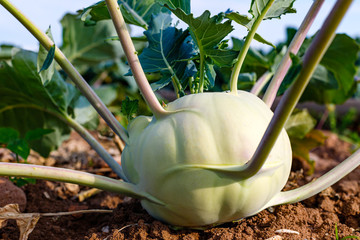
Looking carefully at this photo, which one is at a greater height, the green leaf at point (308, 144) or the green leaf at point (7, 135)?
the green leaf at point (308, 144)

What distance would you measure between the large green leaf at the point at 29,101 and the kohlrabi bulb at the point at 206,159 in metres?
0.83

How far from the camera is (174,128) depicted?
107 centimetres

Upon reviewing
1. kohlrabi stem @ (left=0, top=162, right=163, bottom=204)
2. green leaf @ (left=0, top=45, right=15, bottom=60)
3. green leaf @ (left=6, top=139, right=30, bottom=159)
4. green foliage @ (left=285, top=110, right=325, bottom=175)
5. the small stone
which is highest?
green foliage @ (left=285, top=110, right=325, bottom=175)

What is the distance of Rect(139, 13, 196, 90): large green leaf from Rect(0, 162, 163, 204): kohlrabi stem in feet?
1.15

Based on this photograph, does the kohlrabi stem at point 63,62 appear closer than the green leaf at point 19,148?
Yes

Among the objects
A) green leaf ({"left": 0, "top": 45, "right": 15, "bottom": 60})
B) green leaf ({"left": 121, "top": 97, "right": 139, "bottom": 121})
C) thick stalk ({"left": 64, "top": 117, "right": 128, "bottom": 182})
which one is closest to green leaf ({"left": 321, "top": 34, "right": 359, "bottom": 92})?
green leaf ({"left": 121, "top": 97, "right": 139, "bottom": 121})

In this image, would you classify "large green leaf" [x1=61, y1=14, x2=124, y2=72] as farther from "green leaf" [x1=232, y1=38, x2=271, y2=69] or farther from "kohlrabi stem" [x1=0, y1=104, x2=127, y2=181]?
"green leaf" [x1=232, y1=38, x2=271, y2=69]

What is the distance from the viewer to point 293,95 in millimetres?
830

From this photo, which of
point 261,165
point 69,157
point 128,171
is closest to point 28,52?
point 69,157

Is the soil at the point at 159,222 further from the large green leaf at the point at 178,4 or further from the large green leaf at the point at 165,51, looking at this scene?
the large green leaf at the point at 178,4

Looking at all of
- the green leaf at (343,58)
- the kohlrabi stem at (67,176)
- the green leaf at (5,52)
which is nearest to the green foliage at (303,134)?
the green leaf at (343,58)

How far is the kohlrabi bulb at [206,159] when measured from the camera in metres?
1.03

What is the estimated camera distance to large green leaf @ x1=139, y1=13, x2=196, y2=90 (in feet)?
4.23

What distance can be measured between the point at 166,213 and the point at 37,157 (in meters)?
1.47
